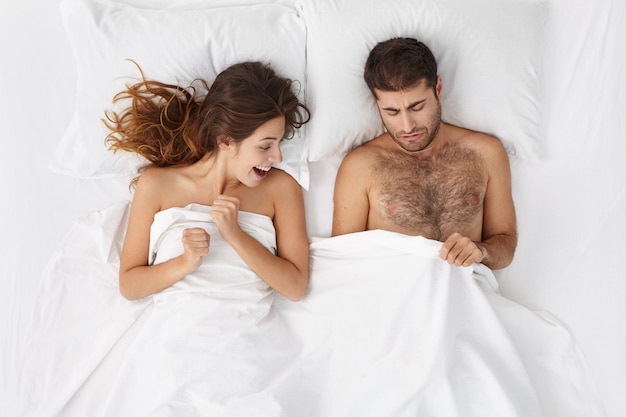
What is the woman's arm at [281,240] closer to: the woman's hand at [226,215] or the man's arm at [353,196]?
the woman's hand at [226,215]

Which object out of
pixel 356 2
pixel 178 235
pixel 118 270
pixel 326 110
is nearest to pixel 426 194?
pixel 326 110

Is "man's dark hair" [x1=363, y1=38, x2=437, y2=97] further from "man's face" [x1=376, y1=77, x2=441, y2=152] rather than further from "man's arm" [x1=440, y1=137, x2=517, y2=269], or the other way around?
"man's arm" [x1=440, y1=137, x2=517, y2=269]

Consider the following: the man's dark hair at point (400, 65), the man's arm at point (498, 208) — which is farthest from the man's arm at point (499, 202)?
the man's dark hair at point (400, 65)

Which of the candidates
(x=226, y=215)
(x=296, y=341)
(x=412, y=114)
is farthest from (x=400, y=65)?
(x=296, y=341)

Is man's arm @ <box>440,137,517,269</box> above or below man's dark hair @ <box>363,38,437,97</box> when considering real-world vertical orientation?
below

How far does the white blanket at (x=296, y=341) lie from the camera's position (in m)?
2.13

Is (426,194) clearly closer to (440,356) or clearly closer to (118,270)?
(440,356)

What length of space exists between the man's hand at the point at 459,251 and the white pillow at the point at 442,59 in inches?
21.4

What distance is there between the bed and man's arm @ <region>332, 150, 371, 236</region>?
0.08m

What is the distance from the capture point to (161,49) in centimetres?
239

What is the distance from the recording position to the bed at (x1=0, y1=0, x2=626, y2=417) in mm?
2271

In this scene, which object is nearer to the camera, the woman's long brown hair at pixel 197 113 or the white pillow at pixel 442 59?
the woman's long brown hair at pixel 197 113

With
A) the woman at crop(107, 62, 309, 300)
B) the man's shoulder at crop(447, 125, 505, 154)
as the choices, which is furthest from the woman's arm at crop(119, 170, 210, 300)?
the man's shoulder at crop(447, 125, 505, 154)

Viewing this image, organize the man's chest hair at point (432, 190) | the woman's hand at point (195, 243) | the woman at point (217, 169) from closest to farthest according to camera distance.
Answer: the woman's hand at point (195, 243)
the woman at point (217, 169)
the man's chest hair at point (432, 190)
